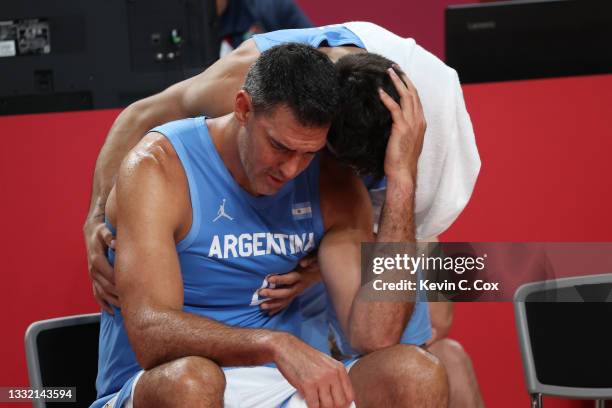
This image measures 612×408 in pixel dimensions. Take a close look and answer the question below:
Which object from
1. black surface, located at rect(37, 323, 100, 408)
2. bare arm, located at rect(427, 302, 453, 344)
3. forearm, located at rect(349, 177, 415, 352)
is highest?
forearm, located at rect(349, 177, 415, 352)

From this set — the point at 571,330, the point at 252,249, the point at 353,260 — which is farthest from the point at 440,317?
the point at 252,249

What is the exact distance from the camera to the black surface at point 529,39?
2.74m

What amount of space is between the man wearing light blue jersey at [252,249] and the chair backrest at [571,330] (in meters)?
0.56

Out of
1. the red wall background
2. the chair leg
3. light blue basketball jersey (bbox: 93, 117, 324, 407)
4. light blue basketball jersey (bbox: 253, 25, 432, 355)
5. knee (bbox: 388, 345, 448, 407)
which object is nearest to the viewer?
knee (bbox: 388, 345, 448, 407)

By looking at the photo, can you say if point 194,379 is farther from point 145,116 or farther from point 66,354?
point 145,116

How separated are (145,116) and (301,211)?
1.64 ft

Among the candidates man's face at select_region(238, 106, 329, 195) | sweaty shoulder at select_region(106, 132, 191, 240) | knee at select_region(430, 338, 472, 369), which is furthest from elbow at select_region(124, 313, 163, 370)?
knee at select_region(430, 338, 472, 369)

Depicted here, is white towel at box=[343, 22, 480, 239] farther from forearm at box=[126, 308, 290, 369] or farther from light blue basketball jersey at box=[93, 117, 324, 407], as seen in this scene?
forearm at box=[126, 308, 290, 369]

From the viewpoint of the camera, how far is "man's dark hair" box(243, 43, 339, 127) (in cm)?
172

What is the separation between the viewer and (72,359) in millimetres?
2107

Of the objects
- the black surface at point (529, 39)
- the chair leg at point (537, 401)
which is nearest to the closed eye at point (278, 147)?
the chair leg at point (537, 401)

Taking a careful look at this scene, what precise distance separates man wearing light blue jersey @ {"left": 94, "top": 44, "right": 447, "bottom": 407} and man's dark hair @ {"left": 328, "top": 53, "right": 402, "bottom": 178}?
23 millimetres

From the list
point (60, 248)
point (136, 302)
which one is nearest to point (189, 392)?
point (136, 302)

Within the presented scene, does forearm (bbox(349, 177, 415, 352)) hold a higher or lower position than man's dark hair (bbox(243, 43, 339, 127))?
lower
